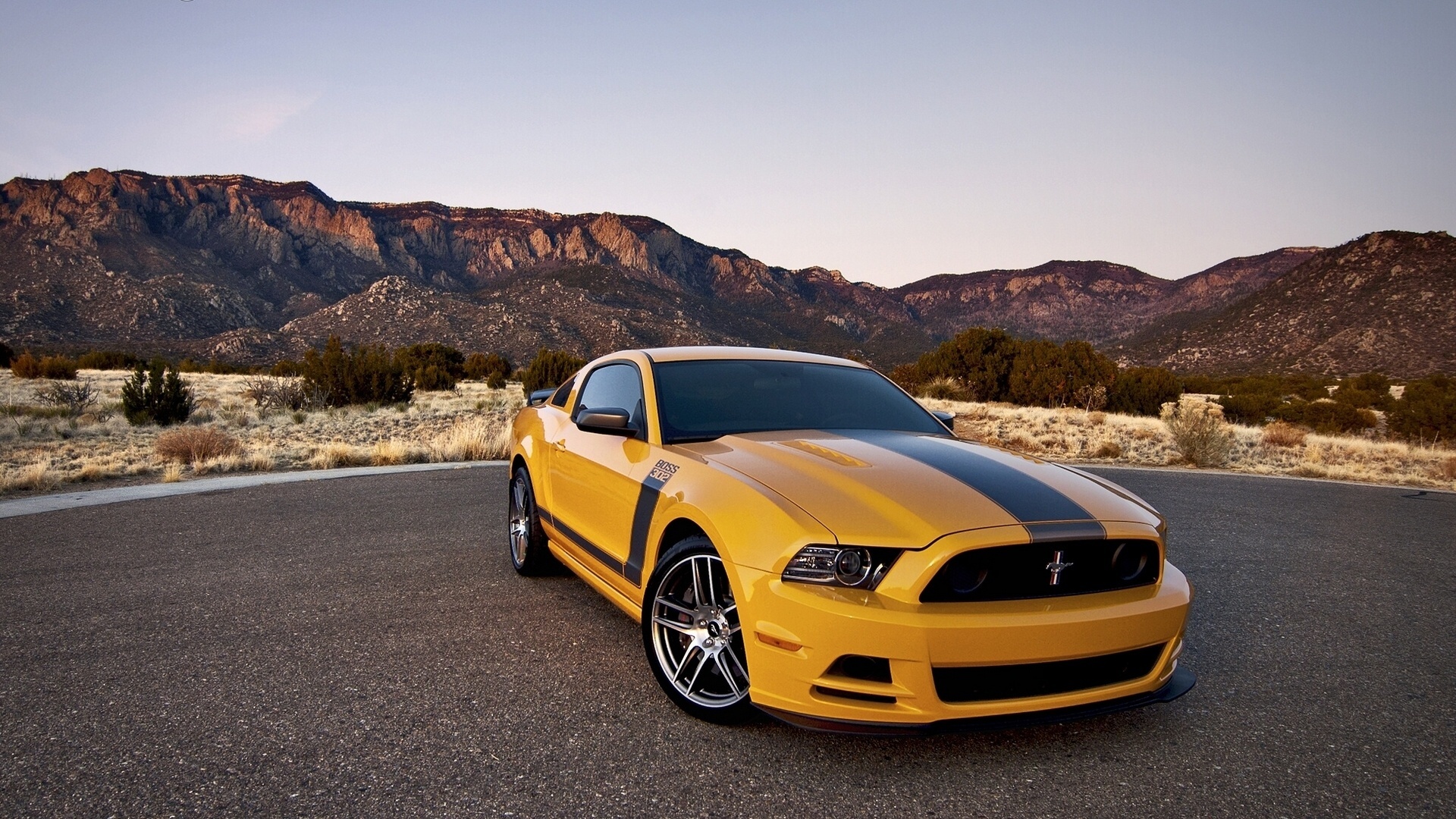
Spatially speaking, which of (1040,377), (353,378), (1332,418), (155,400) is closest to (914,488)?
(155,400)

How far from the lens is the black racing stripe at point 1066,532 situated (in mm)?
2945

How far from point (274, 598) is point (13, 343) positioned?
69.6 metres

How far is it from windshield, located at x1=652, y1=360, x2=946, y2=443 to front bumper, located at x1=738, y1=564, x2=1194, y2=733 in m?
1.37

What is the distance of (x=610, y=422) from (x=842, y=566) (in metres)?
1.63

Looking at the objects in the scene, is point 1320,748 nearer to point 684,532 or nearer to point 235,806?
point 684,532

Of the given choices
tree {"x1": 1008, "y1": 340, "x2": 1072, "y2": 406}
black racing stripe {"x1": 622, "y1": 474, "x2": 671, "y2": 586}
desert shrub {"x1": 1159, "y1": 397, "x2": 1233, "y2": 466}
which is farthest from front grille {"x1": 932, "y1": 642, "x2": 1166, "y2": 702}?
tree {"x1": 1008, "y1": 340, "x2": 1072, "y2": 406}

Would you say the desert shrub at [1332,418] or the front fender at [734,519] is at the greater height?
the front fender at [734,519]

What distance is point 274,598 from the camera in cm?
521

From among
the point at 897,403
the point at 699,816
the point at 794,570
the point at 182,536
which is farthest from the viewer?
the point at 182,536

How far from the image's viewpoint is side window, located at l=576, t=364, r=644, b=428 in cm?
462

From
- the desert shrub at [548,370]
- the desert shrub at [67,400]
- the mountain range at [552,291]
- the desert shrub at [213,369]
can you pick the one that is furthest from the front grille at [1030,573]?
the mountain range at [552,291]

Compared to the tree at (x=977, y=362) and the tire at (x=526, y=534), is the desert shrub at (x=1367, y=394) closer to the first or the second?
the tree at (x=977, y=362)

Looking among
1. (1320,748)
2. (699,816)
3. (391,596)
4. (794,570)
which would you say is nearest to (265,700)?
(391,596)

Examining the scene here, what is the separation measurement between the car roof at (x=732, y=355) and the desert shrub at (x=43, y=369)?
3655cm
